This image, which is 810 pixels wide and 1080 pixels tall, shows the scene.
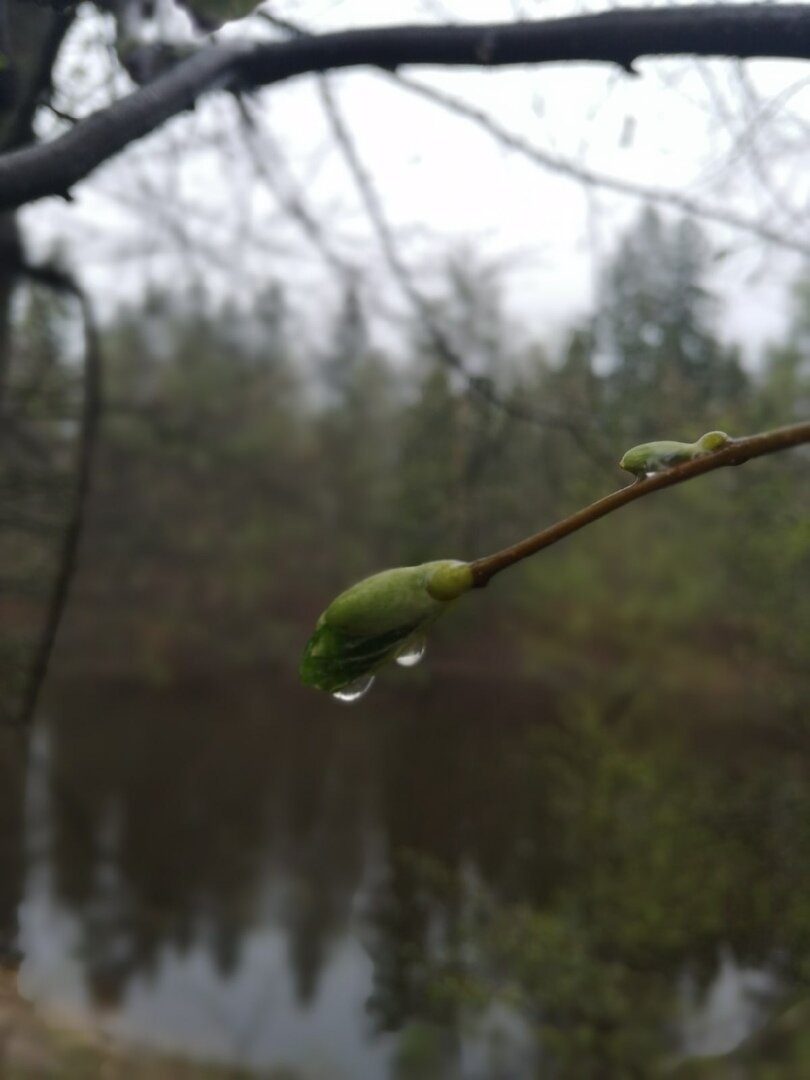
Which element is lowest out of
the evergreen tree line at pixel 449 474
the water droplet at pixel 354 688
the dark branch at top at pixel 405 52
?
the water droplet at pixel 354 688

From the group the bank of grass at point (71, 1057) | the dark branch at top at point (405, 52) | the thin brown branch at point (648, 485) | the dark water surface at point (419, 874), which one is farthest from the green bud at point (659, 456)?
the dark water surface at point (419, 874)

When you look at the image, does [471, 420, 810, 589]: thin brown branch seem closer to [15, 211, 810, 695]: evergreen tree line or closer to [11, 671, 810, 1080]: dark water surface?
[15, 211, 810, 695]: evergreen tree line

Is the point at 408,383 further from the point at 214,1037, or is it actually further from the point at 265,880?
the point at 265,880

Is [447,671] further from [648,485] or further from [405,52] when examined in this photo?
[648,485]

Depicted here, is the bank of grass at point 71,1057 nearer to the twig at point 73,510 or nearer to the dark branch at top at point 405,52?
the twig at point 73,510

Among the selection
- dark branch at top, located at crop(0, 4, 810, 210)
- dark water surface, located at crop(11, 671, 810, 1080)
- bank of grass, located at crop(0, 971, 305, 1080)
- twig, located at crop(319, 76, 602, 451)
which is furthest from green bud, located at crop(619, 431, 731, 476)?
dark water surface, located at crop(11, 671, 810, 1080)
